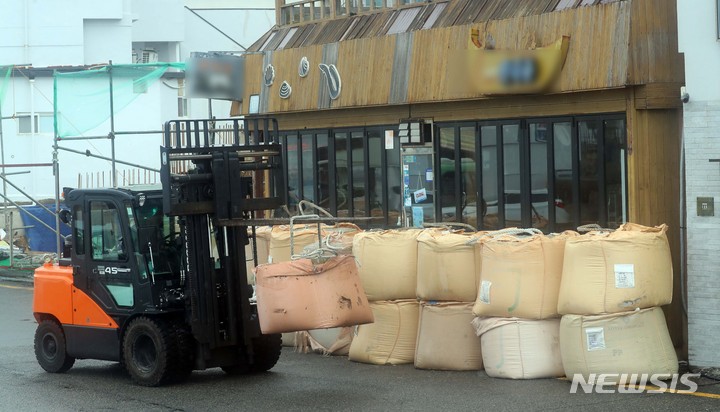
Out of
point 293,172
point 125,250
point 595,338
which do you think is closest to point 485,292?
point 595,338

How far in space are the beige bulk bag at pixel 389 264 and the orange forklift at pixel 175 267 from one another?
1.18 m

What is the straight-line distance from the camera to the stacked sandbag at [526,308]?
1066 centimetres

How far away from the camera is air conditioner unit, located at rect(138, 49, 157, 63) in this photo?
4303cm

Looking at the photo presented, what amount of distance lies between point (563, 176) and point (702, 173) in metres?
2.15

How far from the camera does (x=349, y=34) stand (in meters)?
15.9

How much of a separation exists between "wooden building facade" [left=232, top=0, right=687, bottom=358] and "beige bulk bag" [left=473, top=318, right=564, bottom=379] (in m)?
1.66

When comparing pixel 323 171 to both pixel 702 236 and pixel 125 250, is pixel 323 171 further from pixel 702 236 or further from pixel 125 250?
→ pixel 702 236

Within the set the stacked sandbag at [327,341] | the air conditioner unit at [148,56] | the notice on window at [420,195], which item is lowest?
the stacked sandbag at [327,341]

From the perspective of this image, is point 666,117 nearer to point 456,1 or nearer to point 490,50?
point 490,50

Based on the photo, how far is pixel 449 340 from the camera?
11367 mm

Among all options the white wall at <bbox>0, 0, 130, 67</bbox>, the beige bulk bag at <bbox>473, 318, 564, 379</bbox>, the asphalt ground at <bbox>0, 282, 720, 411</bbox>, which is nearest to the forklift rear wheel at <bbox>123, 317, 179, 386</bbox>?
the asphalt ground at <bbox>0, 282, 720, 411</bbox>

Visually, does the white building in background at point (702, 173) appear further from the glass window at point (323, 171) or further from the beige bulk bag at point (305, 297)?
the glass window at point (323, 171)

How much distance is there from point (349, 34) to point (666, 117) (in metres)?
5.42

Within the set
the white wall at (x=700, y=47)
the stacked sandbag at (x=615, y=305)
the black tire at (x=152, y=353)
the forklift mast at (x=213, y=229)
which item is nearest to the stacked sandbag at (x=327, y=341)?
the forklift mast at (x=213, y=229)
